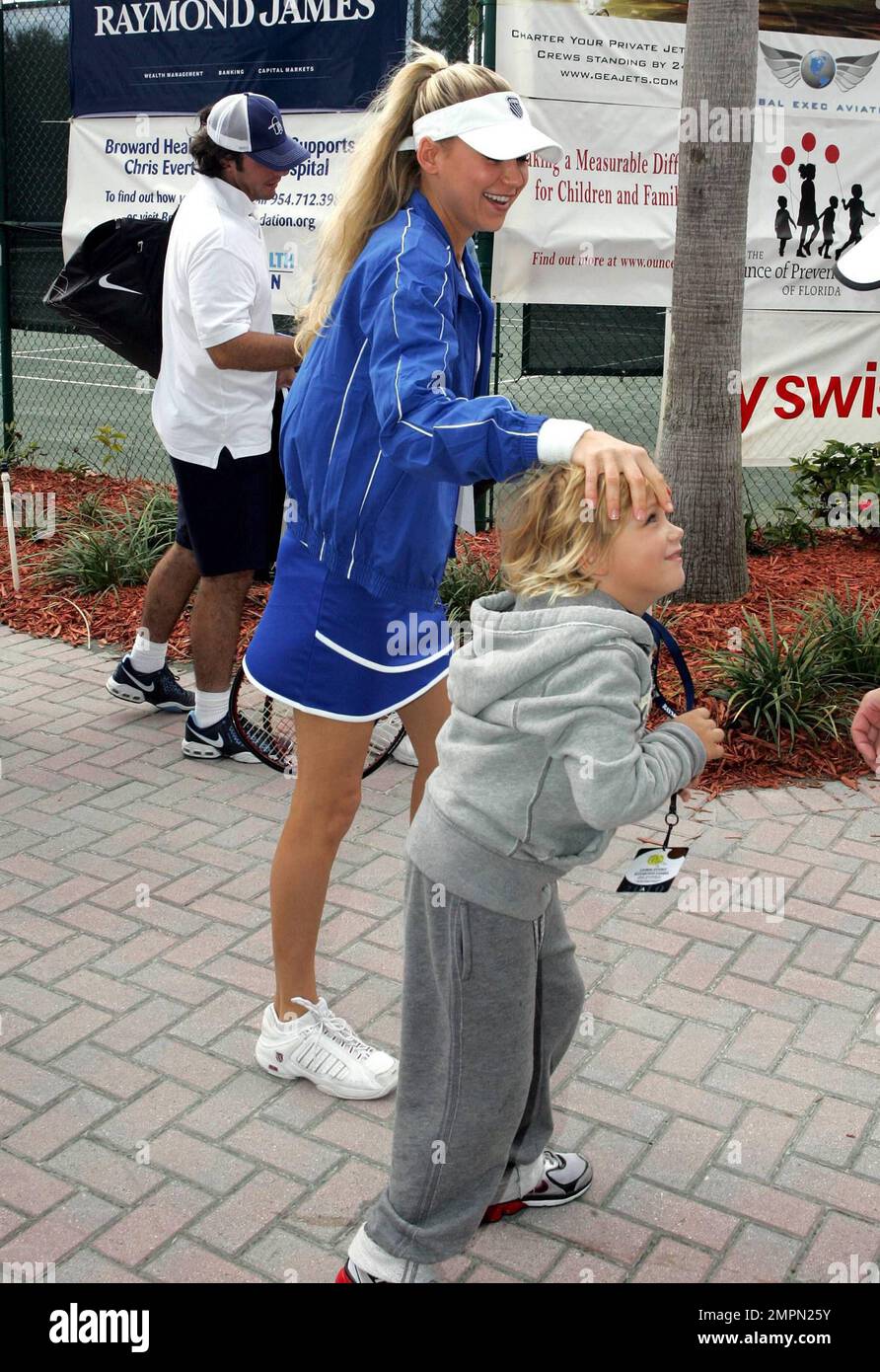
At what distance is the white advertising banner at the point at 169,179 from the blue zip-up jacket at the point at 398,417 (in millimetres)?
4679

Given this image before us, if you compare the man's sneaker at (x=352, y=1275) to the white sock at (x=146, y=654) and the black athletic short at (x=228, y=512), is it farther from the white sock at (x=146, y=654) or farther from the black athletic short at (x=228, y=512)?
the white sock at (x=146, y=654)

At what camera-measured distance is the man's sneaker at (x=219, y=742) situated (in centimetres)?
529

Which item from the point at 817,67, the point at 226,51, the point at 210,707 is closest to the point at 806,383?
the point at 817,67

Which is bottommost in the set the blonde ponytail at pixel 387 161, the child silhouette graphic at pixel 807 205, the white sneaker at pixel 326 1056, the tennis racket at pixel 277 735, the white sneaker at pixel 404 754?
the white sneaker at pixel 326 1056

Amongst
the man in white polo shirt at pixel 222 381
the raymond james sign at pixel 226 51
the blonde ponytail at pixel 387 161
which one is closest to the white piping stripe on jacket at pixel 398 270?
the blonde ponytail at pixel 387 161

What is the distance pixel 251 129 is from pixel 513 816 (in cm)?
333

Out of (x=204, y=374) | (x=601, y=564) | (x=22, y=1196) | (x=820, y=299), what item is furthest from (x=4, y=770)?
(x=820, y=299)

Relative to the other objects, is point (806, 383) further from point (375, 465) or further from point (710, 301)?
point (375, 465)

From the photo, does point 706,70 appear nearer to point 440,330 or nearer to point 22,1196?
point 440,330

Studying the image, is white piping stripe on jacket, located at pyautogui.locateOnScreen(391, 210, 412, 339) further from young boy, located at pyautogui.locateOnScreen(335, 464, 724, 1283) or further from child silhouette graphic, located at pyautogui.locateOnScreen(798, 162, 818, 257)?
child silhouette graphic, located at pyautogui.locateOnScreen(798, 162, 818, 257)

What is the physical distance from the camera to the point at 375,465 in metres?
2.89

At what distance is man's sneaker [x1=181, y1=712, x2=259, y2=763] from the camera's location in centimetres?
529

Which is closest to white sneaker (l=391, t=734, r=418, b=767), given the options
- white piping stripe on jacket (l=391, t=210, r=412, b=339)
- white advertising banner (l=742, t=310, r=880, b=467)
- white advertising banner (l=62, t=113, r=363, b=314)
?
white piping stripe on jacket (l=391, t=210, r=412, b=339)
